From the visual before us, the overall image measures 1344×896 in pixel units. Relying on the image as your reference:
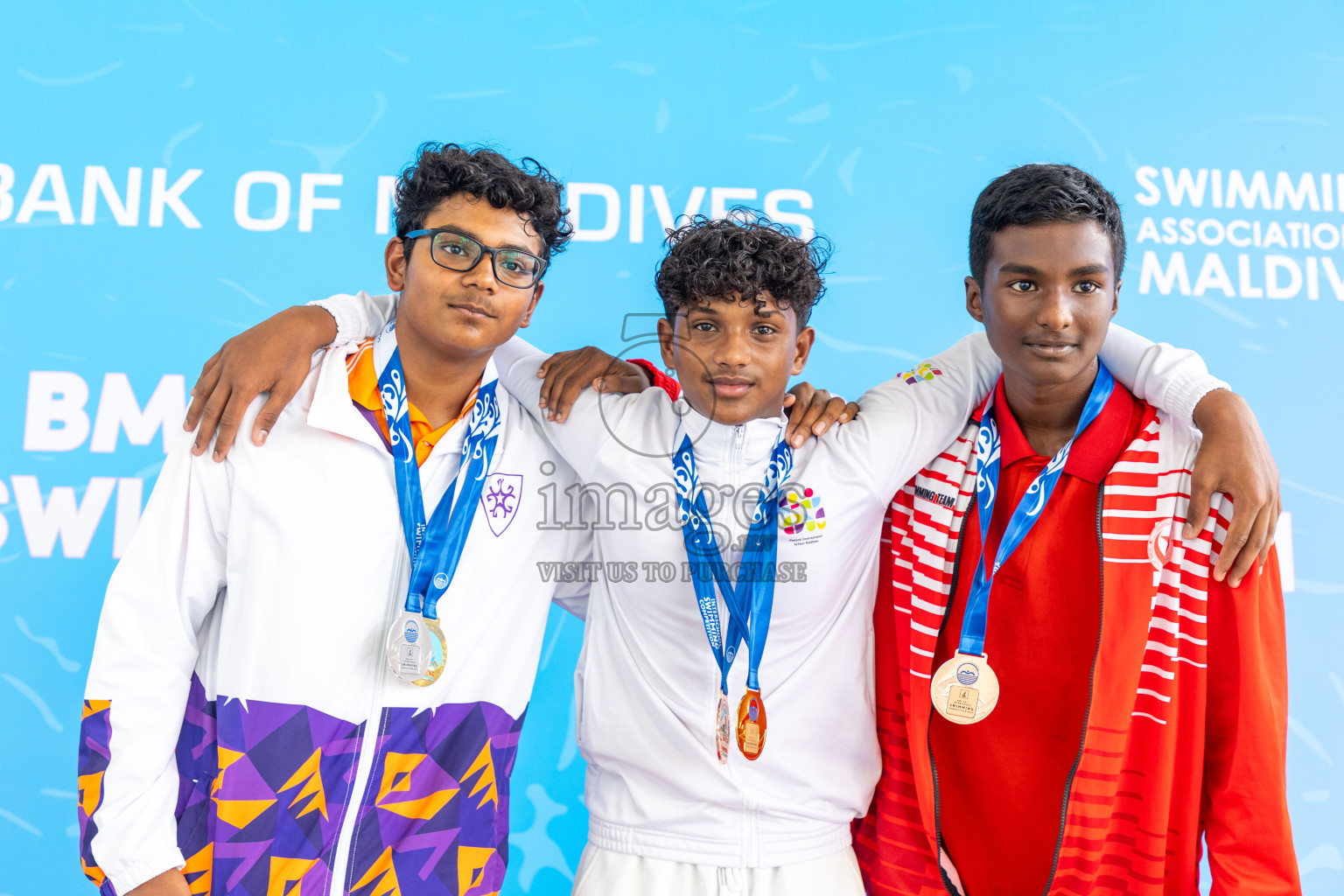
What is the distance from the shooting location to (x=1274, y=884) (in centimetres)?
143

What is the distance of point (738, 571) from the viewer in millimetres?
1555

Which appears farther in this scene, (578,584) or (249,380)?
(578,584)

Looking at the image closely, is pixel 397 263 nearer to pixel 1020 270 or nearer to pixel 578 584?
pixel 578 584

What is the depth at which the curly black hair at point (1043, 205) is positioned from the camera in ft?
5.16

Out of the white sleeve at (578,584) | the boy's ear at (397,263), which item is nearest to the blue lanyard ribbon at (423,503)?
the boy's ear at (397,263)

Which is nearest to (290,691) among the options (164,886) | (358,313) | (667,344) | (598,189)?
(164,886)

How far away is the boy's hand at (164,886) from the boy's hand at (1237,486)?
185 cm

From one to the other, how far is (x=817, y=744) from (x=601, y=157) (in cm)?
208

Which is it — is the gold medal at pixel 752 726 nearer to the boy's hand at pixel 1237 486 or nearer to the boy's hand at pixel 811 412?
the boy's hand at pixel 811 412

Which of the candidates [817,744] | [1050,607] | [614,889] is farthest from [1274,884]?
[614,889]

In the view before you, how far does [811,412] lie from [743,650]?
1.59 ft

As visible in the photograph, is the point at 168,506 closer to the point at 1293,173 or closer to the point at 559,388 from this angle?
the point at 559,388

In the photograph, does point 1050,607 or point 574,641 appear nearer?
point 1050,607

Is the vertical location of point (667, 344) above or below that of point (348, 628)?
above
